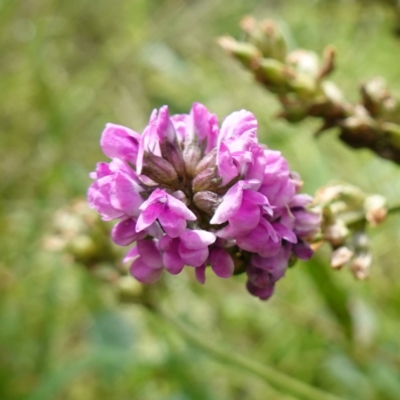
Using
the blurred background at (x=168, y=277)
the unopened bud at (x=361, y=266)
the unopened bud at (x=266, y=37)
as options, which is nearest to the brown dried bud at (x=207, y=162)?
the unopened bud at (x=361, y=266)

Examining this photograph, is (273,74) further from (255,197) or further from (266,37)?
(255,197)

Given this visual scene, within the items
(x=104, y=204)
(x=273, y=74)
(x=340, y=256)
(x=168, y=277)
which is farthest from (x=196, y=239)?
(x=168, y=277)

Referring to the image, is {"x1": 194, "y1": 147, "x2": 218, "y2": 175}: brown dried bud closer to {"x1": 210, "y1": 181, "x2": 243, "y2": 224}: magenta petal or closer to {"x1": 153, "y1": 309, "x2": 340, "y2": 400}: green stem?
{"x1": 210, "y1": 181, "x2": 243, "y2": 224}: magenta petal

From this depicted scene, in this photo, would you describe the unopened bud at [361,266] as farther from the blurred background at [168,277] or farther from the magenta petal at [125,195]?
the blurred background at [168,277]

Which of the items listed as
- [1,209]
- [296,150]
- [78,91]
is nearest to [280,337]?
[296,150]

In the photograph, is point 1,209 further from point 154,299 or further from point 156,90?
point 154,299
